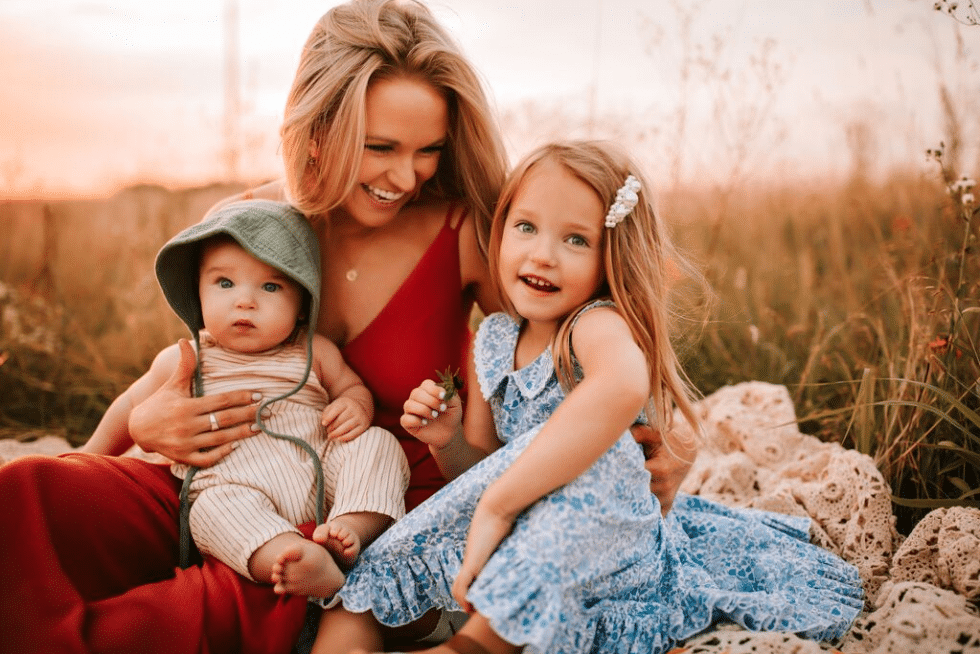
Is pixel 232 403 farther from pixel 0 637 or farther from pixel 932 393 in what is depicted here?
pixel 932 393

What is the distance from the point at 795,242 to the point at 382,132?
326 centimetres

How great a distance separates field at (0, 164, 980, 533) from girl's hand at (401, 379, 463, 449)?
814 mm

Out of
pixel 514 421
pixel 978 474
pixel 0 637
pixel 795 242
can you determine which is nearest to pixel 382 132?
pixel 514 421

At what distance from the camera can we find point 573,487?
72.2 inches

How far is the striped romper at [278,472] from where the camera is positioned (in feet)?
6.71

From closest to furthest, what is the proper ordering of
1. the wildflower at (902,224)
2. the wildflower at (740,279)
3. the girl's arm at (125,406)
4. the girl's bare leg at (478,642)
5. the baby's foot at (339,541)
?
the girl's bare leg at (478,642), the baby's foot at (339,541), the girl's arm at (125,406), the wildflower at (902,224), the wildflower at (740,279)

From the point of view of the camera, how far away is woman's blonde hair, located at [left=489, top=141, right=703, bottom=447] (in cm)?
205

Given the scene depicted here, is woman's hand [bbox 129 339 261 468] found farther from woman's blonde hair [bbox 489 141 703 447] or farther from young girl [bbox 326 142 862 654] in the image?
woman's blonde hair [bbox 489 141 703 447]

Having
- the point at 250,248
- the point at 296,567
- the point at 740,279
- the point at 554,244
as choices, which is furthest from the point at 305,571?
the point at 740,279

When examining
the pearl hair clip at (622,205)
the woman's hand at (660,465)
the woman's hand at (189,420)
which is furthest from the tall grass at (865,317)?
the woman's hand at (189,420)

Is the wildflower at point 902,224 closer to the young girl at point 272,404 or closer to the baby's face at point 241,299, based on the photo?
the young girl at point 272,404

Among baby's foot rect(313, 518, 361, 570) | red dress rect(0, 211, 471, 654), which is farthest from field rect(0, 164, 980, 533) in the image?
red dress rect(0, 211, 471, 654)

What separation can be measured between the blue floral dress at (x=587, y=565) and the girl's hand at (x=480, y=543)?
0.03 meters

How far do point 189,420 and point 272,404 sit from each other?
22 centimetres
